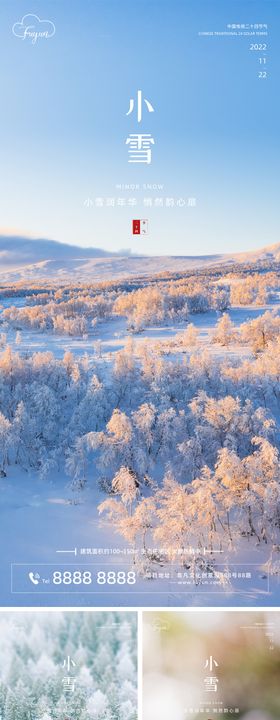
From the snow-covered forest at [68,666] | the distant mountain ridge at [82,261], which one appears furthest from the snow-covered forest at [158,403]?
the snow-covered forest at [68,666]

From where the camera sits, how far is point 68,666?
2.99 metres

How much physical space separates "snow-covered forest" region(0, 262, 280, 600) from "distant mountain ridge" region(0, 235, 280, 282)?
12cm

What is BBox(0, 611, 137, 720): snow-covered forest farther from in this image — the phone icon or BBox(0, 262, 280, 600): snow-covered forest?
BBox(0, 262, 280, 600): snow-covered forest

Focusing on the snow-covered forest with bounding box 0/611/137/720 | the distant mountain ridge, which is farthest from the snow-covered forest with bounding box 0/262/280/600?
the snow-covered forest with bounding box 0/611/137/720

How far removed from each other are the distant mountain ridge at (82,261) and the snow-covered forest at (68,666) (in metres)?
2.45

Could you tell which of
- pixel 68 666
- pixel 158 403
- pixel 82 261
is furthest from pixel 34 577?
pixel 82 261

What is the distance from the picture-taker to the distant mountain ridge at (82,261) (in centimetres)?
392

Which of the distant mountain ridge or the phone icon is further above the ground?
the distant mountain ridge

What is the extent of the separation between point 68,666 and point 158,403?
1.82 m

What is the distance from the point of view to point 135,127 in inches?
138

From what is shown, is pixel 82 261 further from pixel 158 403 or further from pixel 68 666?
pixel 68 666

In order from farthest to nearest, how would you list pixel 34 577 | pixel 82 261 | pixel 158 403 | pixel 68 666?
pixel 82 261 < pixel 158 403 < pixel 34 577 < pixel 68 666

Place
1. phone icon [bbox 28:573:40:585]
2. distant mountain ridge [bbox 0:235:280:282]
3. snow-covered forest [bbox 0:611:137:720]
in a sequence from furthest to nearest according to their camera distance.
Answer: distant mountain ridge [bbox 0:235:280:282] → phone icon [bbox 28:573:40:585] → snow-covered forest [bbox 0:611:137:720]

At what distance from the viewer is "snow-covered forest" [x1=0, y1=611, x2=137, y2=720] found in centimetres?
292
